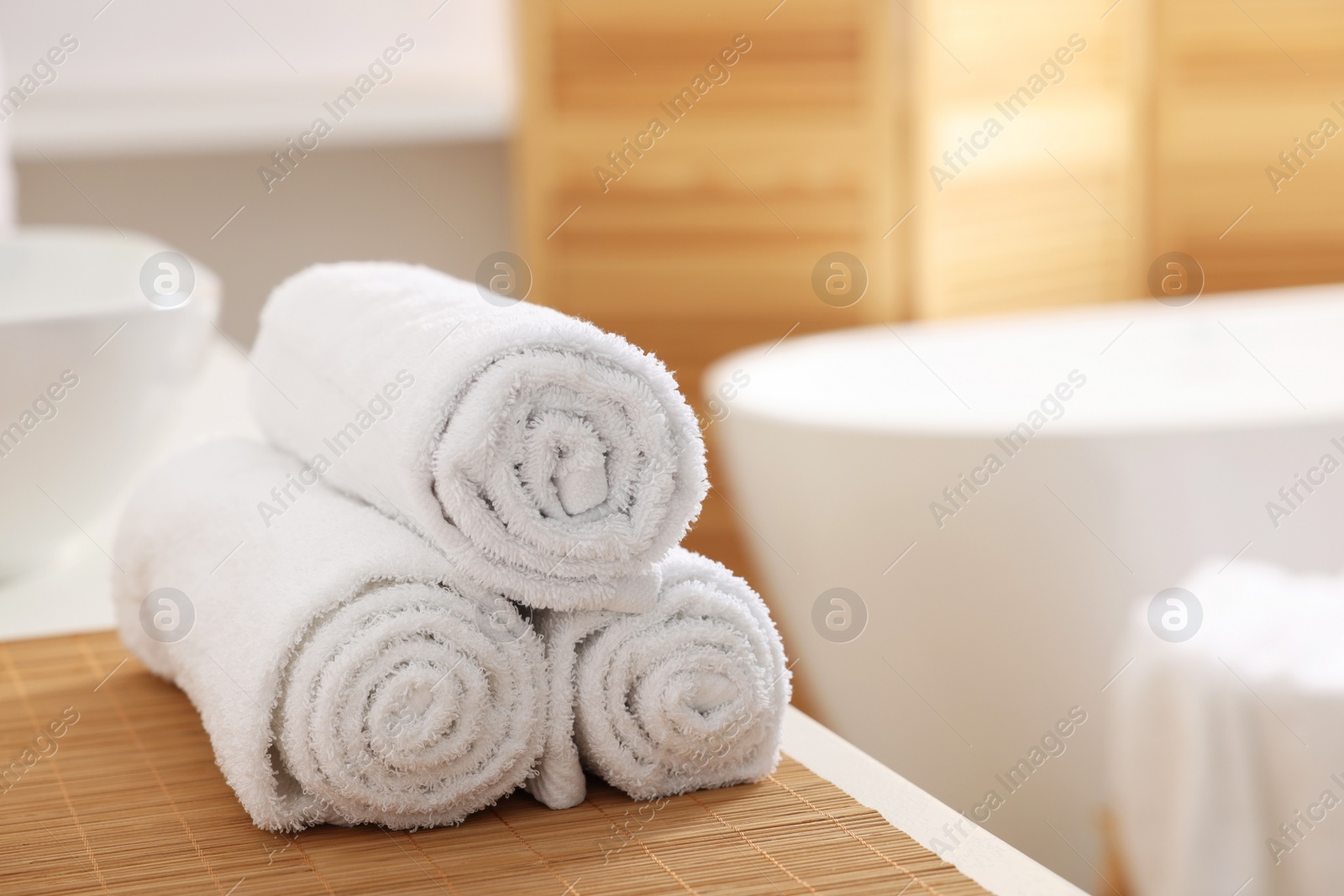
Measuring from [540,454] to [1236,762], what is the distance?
85 centimetres

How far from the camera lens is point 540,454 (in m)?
0.53

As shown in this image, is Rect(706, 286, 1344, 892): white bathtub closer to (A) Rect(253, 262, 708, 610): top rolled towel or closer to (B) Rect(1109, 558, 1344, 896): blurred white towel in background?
(B) Rect(1109, 558, 1344, 896): blurred white towel in background

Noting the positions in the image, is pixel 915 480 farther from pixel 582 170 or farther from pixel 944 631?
pixel 582 170

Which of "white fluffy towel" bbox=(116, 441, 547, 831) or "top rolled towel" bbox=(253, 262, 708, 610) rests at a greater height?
"top rolled towel" bbox=(253, 262, 708, 610)

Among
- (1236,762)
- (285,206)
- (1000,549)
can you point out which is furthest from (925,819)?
(285,206)

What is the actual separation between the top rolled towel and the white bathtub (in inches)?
43.8

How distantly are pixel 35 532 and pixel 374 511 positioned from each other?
0.43 meters

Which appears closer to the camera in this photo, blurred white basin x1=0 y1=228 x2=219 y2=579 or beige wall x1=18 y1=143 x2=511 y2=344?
blurred white basin x1=0 y1=228 x2=219 y2=579

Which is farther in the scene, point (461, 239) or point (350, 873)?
point (461, 239)

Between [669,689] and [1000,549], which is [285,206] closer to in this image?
[1000,549]

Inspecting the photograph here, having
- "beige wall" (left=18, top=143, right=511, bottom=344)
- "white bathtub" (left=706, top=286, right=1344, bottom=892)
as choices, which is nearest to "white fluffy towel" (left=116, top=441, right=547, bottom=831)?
"white bathtub" (left=706, top=286, right=1344, bottom=892)

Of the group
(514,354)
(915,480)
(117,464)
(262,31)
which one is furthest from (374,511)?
(262,31)

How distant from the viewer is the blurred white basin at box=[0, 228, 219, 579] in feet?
2.66

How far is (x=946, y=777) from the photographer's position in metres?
1.69
